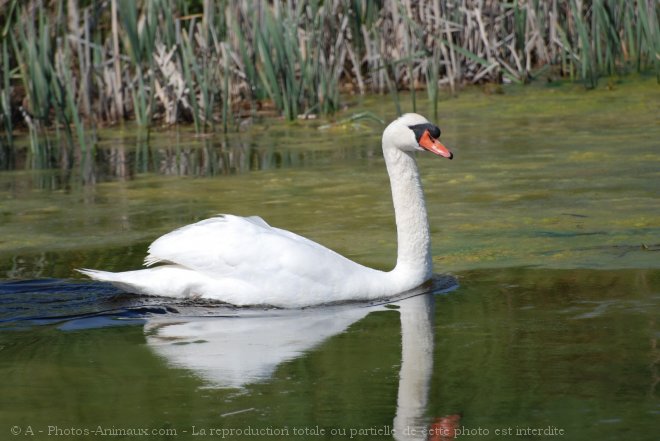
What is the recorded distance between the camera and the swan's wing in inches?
208

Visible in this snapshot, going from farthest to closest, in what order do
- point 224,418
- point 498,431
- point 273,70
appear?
point 273,70, point 224,418, point 498,431

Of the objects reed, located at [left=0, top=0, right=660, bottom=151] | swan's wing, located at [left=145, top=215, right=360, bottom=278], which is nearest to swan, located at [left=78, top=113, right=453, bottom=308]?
swan's wing, located at [left=145, top=215, right=360, bottom=278]

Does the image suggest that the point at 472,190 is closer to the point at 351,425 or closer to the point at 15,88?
the point at 351,425

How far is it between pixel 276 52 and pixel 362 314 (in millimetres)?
5137

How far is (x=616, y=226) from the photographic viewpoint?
632 centimetres

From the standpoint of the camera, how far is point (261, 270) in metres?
5.29

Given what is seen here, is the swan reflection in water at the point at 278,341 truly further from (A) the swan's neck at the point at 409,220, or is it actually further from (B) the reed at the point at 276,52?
(B) the reed at the point at 276,52

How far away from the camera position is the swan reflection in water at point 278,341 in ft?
13.0

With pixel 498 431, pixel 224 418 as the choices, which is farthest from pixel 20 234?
pixel 498 431

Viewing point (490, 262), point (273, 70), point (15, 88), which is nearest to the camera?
point (490, 262)

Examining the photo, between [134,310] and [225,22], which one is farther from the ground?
[225,22]

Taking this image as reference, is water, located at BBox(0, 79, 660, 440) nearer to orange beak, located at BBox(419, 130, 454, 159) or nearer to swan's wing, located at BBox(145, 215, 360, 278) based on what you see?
swan's wing, located at BBox(145, 215, 360, 278)

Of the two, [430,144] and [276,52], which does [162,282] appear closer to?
[430,144]

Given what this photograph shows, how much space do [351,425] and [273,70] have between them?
6.71 metres
